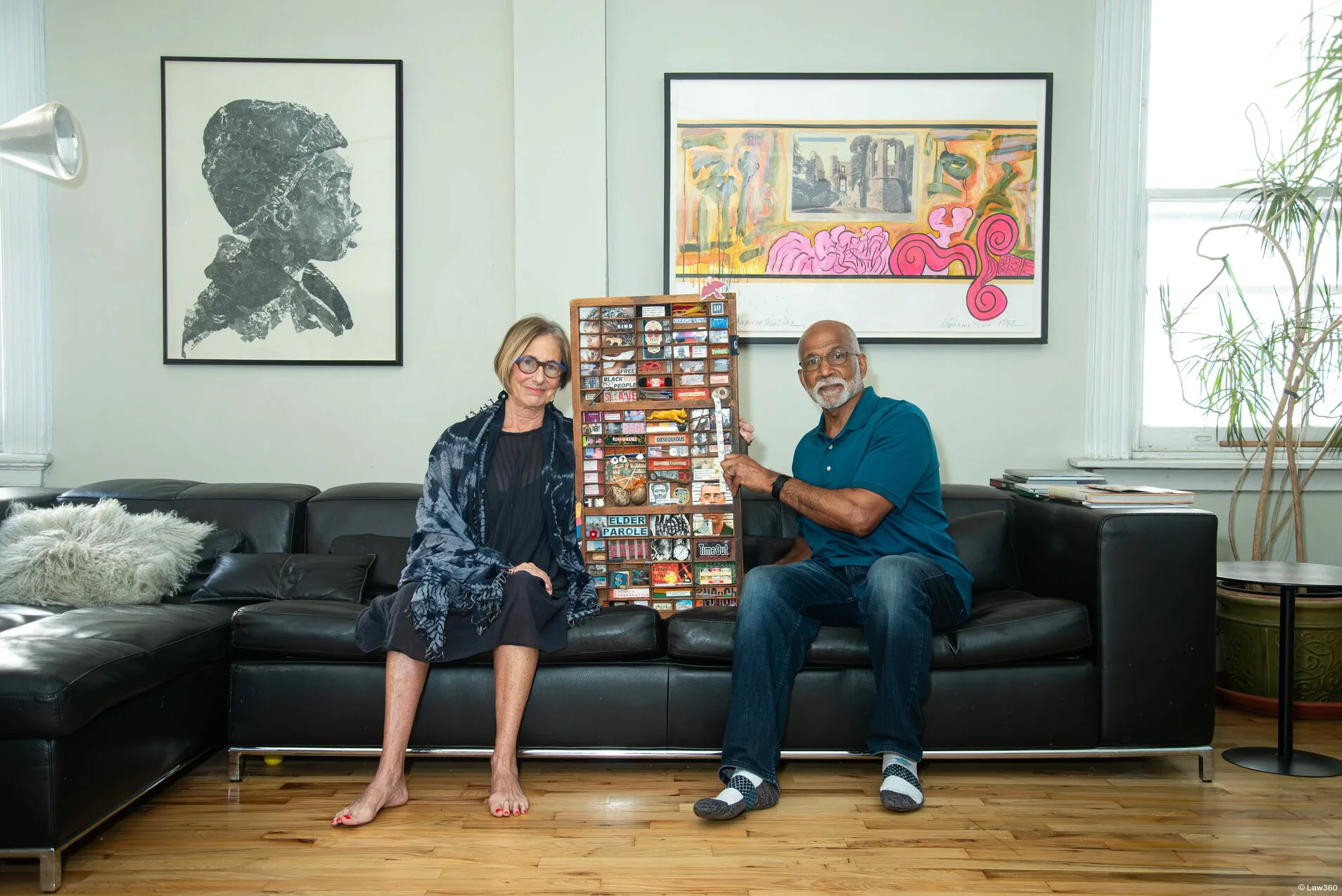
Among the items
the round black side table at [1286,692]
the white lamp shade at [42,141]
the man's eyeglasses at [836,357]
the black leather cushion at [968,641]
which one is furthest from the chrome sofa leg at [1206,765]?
the white lamp shade at [42,141]

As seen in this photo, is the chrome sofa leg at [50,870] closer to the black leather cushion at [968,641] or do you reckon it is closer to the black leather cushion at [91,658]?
the black leather cushion at [91,658]

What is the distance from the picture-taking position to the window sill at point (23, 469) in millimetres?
3836

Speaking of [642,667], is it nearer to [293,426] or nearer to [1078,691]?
[1078,691]

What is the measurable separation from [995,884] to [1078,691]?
827 mm

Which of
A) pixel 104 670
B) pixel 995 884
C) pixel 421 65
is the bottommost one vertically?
pixel 995 884

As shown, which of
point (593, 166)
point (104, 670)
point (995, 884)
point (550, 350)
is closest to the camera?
point (995, 884)

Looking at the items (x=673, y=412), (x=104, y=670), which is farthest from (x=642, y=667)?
(x=104, y=670)

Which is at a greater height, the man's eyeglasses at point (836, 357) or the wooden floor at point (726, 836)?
the man's eyeglasses at point (836, 357)

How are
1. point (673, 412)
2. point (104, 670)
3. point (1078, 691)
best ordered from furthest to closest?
1. point (673, 412)
2. point (1078, 691)
3. point (104, 670)

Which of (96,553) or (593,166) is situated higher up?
(593,166)

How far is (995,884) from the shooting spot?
79.4 inches

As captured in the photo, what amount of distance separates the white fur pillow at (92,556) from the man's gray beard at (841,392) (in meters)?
2.11
